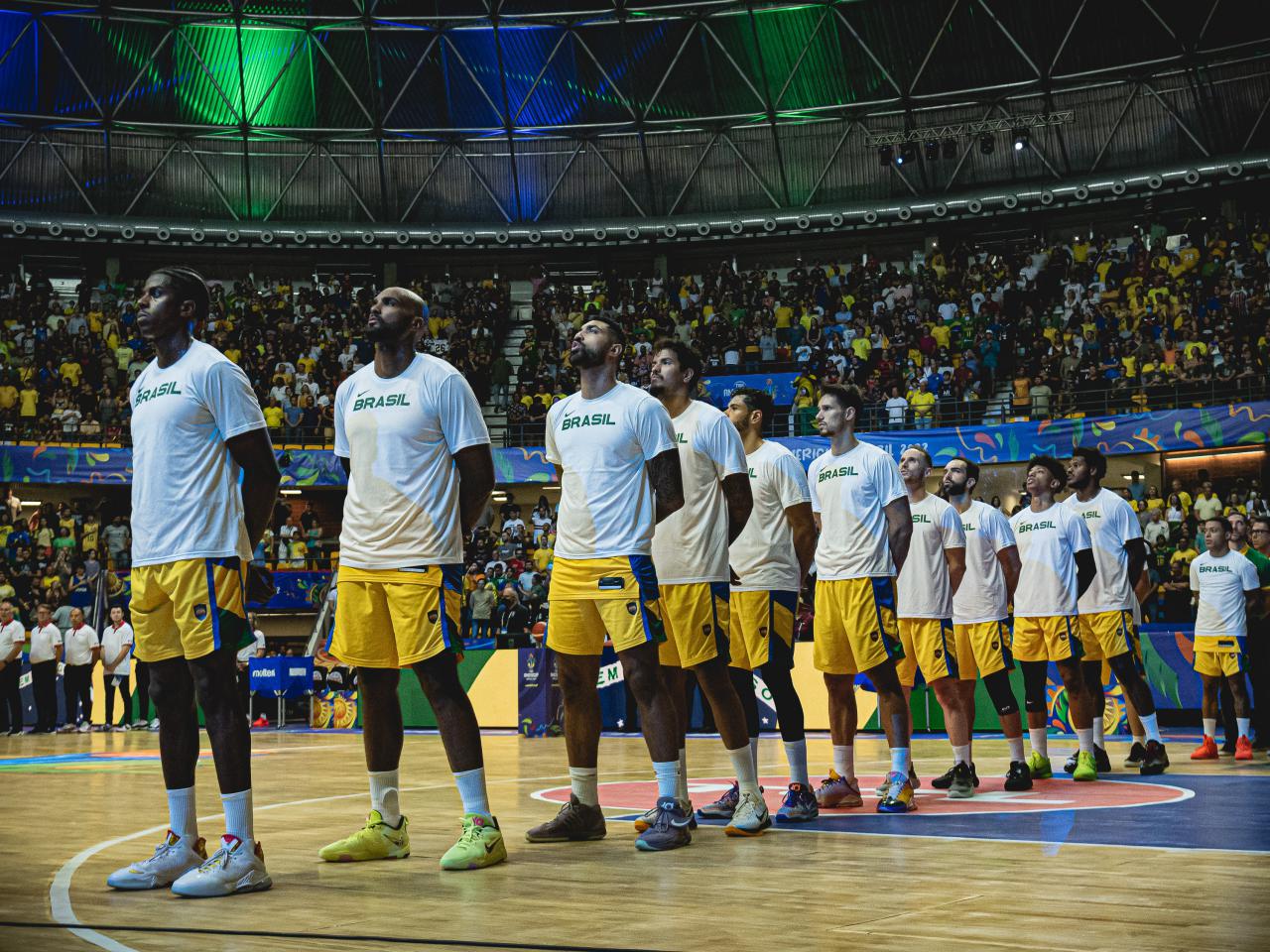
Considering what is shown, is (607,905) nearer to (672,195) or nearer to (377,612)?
(377,612)

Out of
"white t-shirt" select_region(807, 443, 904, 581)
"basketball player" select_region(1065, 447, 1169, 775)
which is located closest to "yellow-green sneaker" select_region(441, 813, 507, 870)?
"white t-shirt" select_region(807, 443, 904, 581)

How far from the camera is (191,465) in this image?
5.73 m

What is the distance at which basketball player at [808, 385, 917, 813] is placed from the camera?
815 cm

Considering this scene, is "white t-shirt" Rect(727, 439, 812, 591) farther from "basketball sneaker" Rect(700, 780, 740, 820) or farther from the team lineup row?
"basketball sneaker" Rect(700, 780, 740, 820)

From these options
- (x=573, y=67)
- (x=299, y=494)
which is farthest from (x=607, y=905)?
(x=573, y=67)

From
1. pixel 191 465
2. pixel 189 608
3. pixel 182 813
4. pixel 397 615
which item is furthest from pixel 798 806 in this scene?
pixel 191 465

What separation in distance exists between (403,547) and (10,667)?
51.1ft

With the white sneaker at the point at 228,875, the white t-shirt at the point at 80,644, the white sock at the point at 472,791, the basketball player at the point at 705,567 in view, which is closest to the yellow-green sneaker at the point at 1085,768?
the basketball player at the point at 705,567

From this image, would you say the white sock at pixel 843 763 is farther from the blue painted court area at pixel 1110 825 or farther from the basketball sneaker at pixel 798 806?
the basketball sneaker at pixel 798 806

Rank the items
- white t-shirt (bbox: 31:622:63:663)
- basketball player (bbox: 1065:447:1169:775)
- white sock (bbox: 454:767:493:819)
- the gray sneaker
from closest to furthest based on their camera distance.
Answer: white sock (bbox: 454:767:493:819)
the gray sneaker
basketball player (bbox: 1065:447:1169:775)
white t-shirt (bbox: 31:622:63:663)

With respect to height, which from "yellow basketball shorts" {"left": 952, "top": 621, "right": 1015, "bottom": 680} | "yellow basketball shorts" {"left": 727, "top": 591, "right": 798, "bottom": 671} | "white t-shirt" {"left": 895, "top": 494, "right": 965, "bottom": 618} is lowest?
"yellow basketball shorts" {"left": 952, "top": 621, "right": 1015, "bottom": 680}

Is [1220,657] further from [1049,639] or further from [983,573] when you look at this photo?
[983,573]

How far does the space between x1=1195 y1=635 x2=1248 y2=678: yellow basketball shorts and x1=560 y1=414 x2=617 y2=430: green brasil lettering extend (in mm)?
8088

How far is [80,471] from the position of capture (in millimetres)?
29078
